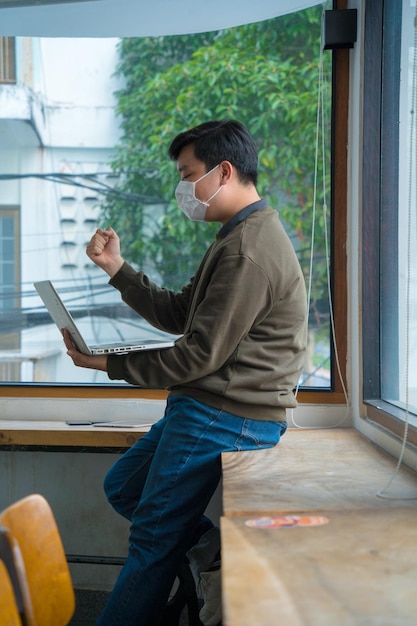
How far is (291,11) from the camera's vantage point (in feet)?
9.05

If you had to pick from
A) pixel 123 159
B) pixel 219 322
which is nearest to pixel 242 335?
pixel 219 322

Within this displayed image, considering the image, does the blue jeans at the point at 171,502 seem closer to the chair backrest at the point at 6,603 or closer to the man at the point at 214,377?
the man at the point at 214,377

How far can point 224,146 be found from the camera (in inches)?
87.0

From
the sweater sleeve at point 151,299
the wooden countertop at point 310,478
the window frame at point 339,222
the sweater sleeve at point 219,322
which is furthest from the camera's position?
the window frame at point 339,222

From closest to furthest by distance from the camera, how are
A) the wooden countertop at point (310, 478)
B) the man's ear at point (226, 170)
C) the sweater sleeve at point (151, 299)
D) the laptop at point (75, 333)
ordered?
the wooden countertop at point (310, 478), the laptop at point (75, 333), the man's ear at point (226, 170), the sweater sleeve at point (151, 299)

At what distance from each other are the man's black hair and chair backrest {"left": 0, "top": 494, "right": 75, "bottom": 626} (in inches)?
45.6

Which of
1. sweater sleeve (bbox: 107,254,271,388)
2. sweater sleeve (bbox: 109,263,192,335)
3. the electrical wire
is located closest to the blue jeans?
sweater sleeve (bbox: 107,254,271,388)

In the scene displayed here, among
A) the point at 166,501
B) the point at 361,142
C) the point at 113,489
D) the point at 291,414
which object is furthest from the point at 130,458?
the point at 361,142

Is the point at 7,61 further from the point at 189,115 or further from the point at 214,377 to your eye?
the point at 214,377

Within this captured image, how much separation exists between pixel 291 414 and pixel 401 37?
130 cm

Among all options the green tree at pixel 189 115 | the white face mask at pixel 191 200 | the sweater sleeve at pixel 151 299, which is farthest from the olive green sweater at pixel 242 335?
the green tree at pixel 189 115

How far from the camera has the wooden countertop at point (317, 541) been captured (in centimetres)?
107

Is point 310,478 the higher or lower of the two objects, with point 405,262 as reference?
lower

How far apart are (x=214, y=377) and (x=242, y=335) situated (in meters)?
0.14
